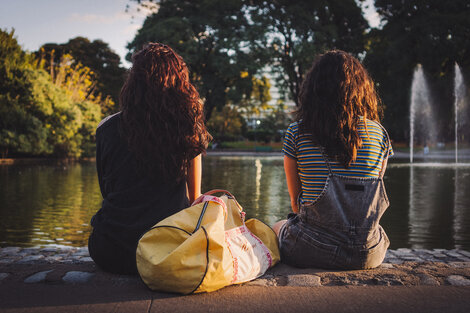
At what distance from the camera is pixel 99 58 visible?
47562mm

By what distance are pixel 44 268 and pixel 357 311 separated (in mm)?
1960

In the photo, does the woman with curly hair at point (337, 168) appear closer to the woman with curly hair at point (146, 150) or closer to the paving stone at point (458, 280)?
the paving stone at point (458, 280)

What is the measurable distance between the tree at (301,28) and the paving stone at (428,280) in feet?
91.9

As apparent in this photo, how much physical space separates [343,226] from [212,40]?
3097 centimetres

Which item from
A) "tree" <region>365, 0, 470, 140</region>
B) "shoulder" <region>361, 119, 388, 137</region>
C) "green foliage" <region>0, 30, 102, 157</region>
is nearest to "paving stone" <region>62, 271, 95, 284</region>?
"shoulder" <region>361, 119, 388, 137</region>

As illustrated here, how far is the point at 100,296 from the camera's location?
250 cm

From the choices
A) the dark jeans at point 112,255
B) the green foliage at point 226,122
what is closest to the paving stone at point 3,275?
the dark jeans at point 112,255

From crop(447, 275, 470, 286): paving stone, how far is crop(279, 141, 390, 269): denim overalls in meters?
0.41

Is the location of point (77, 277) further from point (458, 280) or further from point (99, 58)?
point (99, 58)

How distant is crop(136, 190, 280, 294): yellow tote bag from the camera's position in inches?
93.7

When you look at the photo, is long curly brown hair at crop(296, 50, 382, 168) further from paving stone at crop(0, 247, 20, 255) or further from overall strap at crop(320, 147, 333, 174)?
paving stone at crop(0, 247, 20, 255)

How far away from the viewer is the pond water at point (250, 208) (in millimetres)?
5668

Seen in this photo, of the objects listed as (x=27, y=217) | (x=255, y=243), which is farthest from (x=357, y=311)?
(x=27, y=217)

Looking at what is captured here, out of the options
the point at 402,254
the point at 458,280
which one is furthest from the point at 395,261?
the point at 458,280
